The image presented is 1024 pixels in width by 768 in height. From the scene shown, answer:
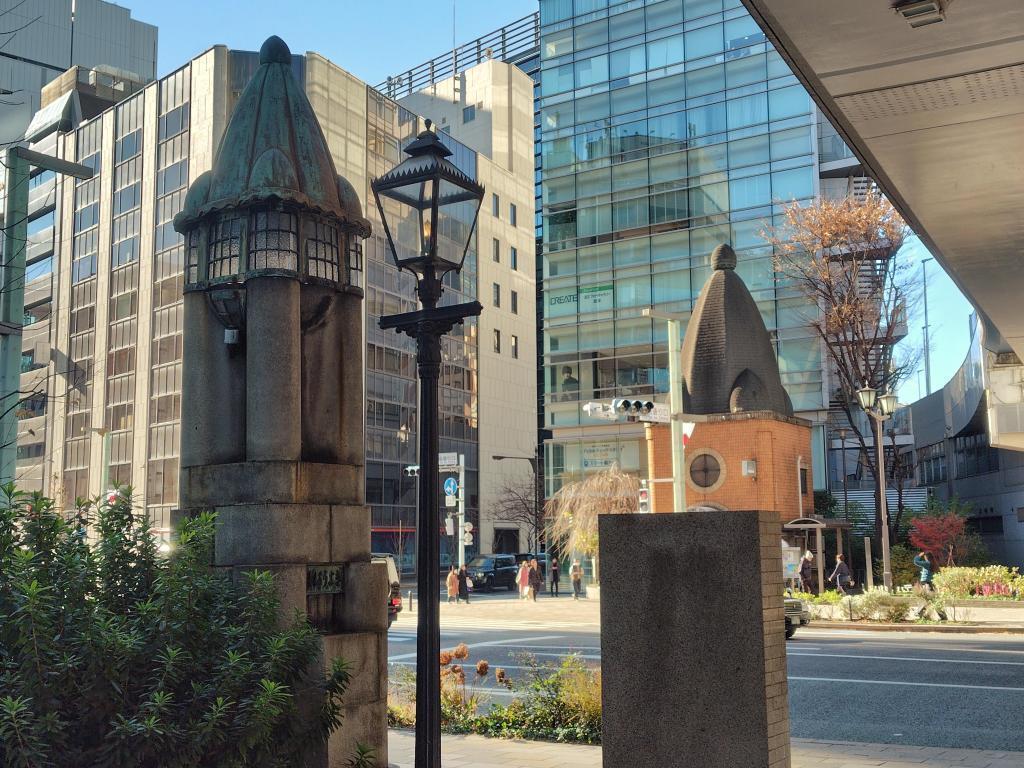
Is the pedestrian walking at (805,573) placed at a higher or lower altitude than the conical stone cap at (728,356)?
lower

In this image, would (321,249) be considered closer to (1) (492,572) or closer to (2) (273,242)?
(2) (273,242)

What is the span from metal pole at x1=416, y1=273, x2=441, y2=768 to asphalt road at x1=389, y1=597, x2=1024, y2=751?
667cm

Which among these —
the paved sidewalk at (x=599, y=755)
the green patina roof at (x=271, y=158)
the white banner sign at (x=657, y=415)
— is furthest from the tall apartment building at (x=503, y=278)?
the green patina roof at (x=271, y=158)

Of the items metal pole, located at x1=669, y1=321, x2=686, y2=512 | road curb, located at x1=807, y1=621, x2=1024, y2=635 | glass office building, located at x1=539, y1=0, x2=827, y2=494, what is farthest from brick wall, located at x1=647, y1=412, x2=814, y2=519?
road curb, located at x1=807, y1=621, x2=1024, y2=635

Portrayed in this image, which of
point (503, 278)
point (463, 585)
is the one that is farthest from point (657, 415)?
point (503, 278)

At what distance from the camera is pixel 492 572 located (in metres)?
55.6

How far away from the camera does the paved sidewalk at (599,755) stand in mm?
9586

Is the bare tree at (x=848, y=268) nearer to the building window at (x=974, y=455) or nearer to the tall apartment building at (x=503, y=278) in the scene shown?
the building window at (x=974, y=455)

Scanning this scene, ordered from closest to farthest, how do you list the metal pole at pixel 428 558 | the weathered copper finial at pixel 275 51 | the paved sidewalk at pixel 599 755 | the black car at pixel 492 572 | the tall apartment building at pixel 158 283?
the metal pole at pixel 428 558, the weathered copper finial at pixel 275 51, the paved sidewalk at pixel 599 755, the black car at pixel 492 572, the tall apartment building at pixel 158 283

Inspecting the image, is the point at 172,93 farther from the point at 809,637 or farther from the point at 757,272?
the point at 809,637

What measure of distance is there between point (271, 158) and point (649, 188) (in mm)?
48256

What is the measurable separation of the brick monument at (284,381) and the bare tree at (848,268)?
134 feet

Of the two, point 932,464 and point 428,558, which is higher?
point 932,464

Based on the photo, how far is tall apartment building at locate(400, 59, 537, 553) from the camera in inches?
3445
